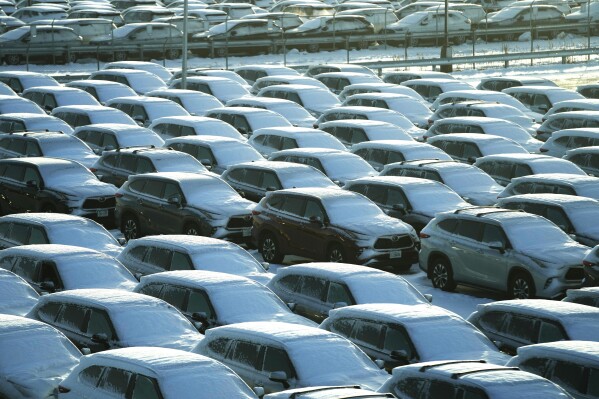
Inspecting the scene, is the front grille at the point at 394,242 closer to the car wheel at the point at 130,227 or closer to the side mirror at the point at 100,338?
the car wheel at the point at 130,227

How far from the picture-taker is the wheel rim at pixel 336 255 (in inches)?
894

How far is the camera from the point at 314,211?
23.3 meters

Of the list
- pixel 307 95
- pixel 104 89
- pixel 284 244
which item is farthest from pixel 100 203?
pixel 307 95

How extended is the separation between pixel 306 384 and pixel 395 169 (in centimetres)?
1342

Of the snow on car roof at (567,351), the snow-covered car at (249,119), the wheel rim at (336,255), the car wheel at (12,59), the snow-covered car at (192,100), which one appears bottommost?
the wheel rim at (336,255)

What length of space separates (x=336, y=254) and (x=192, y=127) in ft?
31.5

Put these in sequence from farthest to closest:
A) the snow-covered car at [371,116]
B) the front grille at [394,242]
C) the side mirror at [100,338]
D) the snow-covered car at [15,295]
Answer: the snow-covered car at [371,116] → the front grille at [394,242] → the snow-covered car at [15,295] → the side mirror at [100,338]

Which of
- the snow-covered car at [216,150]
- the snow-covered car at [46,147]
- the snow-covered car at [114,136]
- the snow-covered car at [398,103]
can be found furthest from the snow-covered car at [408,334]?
the snow-covered car at [398,103]

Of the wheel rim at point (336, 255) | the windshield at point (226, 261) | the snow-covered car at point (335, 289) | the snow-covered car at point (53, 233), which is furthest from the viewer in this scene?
the wheel rim at point (336, 255)

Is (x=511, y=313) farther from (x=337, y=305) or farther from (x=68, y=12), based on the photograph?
(x=68, y=12)

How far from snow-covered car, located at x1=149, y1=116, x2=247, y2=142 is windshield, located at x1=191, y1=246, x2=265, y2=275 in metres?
11.4

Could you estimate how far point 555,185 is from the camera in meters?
25.4

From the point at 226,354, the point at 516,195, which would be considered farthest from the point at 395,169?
the point at 226,354

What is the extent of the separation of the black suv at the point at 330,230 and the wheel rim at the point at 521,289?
2.49m
